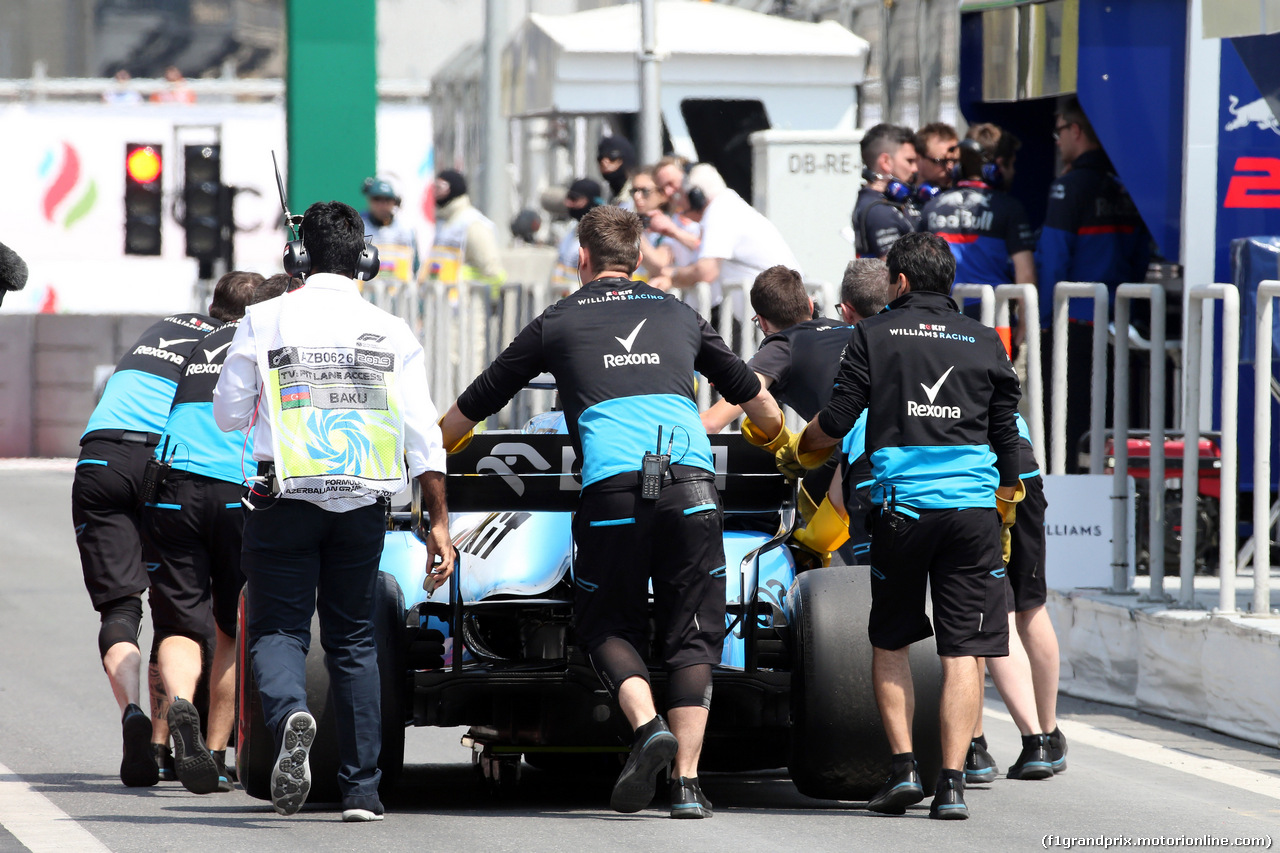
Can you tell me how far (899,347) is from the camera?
22.2ft

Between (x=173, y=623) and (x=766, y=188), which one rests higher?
(x=766, y=188)

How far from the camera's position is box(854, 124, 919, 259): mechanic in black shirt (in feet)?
39.5

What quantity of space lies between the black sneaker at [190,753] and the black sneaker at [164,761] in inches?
37.7

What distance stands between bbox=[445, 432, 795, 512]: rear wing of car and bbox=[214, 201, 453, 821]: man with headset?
50 centimetres

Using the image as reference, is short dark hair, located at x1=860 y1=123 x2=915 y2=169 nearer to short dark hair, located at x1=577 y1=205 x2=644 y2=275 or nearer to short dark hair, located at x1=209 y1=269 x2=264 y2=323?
short dark hair, located at x1=209 y1=269 x2=264 y2=323

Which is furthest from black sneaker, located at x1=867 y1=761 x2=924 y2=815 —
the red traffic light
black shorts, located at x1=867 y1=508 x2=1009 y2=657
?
the red traffic light

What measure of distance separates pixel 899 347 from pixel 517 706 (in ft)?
5.42

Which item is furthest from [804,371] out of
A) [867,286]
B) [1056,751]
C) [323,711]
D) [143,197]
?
[143,197]

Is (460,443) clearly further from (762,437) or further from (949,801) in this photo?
(949,801)

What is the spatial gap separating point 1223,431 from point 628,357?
2999 mm

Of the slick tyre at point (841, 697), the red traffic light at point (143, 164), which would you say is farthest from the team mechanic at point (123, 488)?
the red traffic light at point (143, 164)

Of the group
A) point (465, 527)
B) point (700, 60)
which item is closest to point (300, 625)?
point (465, 527)

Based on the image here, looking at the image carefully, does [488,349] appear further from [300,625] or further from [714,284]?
[300,625]

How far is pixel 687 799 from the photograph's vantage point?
21.7 feet
